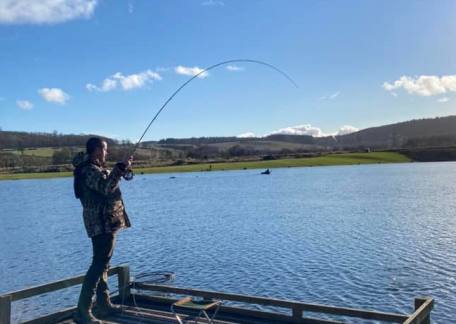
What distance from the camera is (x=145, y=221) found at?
3155 cm

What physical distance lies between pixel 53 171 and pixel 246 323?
117039 mm

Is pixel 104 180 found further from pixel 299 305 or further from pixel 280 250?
pixel 280 250

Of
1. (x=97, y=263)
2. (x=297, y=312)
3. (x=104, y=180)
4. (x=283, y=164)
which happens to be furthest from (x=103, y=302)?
(x=283, y=164)

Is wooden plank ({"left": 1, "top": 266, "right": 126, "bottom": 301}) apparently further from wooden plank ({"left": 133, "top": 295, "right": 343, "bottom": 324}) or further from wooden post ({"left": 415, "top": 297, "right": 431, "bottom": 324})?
wooden post ({"left": 415, "top": 297, "right": 431, "bottom": 324})

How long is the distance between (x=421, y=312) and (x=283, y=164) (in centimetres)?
11150

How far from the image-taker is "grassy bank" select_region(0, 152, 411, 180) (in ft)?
363

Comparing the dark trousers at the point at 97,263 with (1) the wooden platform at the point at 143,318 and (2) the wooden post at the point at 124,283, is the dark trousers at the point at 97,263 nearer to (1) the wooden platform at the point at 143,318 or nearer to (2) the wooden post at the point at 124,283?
(1) the wooden platform at the point at 143,318

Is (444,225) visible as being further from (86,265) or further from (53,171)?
(53,171)

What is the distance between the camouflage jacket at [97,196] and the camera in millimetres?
6688

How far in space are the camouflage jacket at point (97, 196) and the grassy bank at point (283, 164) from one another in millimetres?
101950

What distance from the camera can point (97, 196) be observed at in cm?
683

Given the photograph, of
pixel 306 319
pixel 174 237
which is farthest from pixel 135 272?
pixel 306 319

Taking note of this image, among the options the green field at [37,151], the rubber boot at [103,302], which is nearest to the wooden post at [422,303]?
the rubber boot at [103,302]

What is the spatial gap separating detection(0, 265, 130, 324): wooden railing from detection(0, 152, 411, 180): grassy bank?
10009cm
